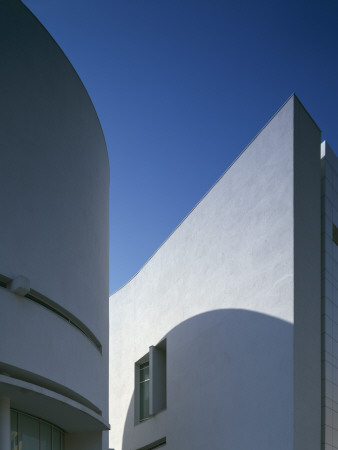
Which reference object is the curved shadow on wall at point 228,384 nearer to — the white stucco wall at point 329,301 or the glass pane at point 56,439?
the white stucco wall at point 329,301

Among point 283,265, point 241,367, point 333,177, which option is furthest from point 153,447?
point 333,177

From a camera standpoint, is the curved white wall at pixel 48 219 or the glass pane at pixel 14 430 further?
the glass pane at pixel 14 430

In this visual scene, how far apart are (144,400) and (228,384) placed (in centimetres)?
1057

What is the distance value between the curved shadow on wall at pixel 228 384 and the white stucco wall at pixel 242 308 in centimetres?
4

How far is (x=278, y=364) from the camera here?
17.8 m

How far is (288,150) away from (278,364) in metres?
6.80

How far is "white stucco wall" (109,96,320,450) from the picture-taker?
706 inches

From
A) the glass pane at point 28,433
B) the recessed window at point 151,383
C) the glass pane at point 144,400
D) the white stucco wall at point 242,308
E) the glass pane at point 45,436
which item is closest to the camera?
the glass pane at point 28,433

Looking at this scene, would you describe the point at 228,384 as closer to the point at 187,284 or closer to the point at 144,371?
the point at 187,284

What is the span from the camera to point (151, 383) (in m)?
28.3

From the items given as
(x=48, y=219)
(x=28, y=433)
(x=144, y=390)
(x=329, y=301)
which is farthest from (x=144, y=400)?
(x=48, y=219)

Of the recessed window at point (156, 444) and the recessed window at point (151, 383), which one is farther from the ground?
the recessed window at point (151, 383)

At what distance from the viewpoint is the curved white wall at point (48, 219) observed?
13656 mm

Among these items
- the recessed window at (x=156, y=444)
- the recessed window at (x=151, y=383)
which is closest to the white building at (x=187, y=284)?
the recessed window at (x=156, y=444)
